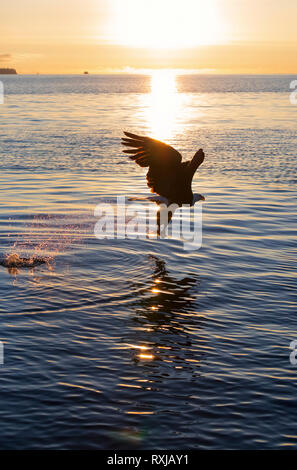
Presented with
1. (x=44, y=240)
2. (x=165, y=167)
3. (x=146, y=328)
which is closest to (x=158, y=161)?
(x=165, y=167)

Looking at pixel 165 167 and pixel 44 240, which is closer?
pixel 165 167

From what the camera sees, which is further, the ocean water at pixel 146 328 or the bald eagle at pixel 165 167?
the bald eagle at pixel 165 167

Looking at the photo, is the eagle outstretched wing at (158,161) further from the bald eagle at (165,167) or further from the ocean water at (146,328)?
the ocean water at (146,328)

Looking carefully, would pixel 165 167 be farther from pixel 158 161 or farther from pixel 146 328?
pixel 146 328

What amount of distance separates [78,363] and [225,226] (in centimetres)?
962

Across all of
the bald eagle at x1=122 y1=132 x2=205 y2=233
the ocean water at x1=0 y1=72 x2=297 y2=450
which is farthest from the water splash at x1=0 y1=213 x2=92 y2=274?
the bald eagle at x1=122 y1=132 x2=205 y2=233

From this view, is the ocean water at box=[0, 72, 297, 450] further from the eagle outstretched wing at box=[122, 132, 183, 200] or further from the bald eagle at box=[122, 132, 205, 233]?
the eagle outstretched wing at box=[122, 132, 183, 200]

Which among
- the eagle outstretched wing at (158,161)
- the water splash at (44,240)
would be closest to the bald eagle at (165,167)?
the eagle outstretched wing at (158,161)

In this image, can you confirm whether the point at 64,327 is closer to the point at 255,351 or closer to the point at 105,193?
the point at 255,351

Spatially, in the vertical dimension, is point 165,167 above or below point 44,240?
above

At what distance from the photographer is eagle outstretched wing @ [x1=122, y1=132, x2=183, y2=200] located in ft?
45.6

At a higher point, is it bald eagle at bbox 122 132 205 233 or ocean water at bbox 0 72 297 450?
bald eagle at bbox 122 132 205 233

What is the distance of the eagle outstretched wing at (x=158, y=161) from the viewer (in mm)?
13898

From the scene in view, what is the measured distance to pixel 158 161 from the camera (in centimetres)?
1412
